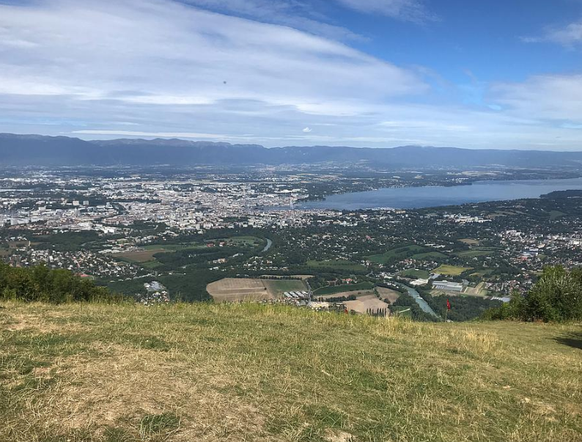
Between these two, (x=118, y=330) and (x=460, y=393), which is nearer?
(x=460, y=393)

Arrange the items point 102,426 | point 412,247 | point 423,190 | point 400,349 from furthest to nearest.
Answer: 1. point 423,190
2. point 412,247
3. point 400,349
4. point 102,426

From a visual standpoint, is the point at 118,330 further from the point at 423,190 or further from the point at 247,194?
the point at 423,190

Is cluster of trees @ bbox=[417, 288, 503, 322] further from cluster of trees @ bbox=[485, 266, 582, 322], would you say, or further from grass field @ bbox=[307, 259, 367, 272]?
cluster of trees @ bbox=[485, 266, 582, 322]

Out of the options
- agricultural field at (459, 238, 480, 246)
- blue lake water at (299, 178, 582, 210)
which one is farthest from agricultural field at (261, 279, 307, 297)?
blue lake water at (299, 178, 582, 210)

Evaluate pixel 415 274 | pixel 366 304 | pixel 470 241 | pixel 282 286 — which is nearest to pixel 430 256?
pixel 415 274

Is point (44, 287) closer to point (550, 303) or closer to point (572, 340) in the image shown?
point (572, 340)

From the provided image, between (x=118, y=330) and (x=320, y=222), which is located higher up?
(x=118, y=330)

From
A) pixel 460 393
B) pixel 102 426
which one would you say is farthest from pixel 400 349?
pixel 102 426
